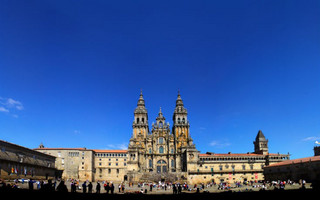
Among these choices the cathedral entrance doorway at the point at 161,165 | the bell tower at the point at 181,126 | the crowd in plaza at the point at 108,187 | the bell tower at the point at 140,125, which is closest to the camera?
the crowd in plaza at the point at 108,187

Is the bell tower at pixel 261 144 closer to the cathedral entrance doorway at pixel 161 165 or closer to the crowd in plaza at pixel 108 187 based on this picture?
the cathedral entrance doorway at pixel 161 165

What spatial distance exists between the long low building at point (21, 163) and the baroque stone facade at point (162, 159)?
11.7 meters

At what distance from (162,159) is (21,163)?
43.5m

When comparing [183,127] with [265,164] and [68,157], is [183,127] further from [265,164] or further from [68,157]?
[68,157]

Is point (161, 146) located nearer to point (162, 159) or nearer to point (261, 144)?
point (162, 159)

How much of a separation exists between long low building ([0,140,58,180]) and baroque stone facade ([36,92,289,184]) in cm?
1169

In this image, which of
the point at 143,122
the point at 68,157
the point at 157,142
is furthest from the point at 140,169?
the point at 68,157

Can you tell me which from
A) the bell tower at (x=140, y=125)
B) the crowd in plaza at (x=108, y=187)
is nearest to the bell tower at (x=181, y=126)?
the bell tower at (x=140, y=125)

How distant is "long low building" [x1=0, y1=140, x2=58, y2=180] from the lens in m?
44.8

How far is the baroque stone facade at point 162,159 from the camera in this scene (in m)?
74.4

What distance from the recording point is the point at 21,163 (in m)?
50.4

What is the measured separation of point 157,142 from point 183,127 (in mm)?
10759

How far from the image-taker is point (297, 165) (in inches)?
2393

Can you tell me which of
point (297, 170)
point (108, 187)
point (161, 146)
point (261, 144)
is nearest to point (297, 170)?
point (297, 170)
